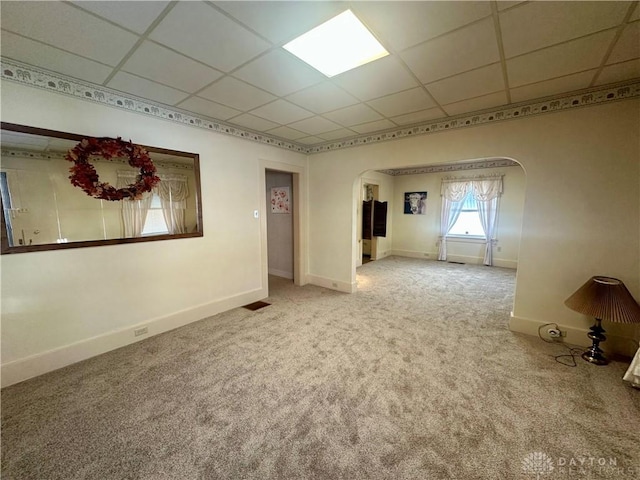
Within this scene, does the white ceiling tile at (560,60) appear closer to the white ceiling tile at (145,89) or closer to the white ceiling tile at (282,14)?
the white ceiling tile at (282,14)

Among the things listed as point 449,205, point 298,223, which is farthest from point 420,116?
point 449,205

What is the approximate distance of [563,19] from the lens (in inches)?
58.4

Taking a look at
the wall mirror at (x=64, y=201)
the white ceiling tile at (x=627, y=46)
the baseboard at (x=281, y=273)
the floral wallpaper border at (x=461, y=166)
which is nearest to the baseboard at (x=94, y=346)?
the wall mirror at (x=64, y=201)

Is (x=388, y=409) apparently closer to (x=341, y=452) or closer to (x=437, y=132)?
(x=341, y=452)

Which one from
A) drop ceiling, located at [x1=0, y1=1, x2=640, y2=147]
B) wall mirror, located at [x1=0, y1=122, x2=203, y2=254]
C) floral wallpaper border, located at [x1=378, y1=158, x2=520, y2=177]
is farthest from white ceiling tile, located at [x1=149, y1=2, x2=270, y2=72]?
floral wallpaper border, located at [x1=378, y1=158, x2=520, y2=177]

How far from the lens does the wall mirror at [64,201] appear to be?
2.00 m

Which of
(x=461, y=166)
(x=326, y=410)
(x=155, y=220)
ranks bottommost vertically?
(x=326, y=410)

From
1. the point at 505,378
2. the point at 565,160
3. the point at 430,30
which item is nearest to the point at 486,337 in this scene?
the point at 505,378

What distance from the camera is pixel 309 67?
6.51 ft

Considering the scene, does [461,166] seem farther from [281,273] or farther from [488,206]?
[281,273]

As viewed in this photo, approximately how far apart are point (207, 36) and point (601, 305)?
3.73 m

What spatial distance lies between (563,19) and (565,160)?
1.55m

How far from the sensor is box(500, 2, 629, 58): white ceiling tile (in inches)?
54.9

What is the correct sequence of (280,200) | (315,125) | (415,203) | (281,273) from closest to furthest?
1. (315,125)
2. (280,200)
3. (281,273)
4. (415,203)
